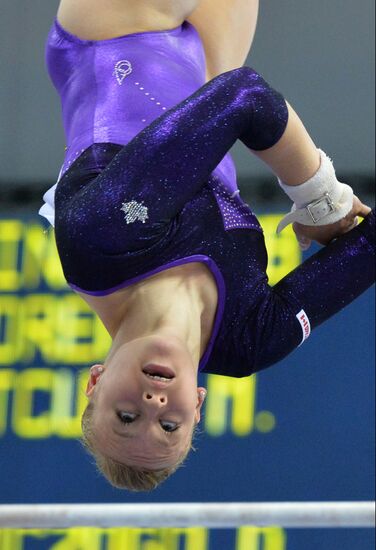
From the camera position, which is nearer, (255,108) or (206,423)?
(255,108)

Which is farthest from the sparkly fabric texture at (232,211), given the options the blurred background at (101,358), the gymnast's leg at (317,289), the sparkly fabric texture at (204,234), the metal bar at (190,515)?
the blurred background at (101,358)

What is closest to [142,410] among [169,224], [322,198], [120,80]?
[169,224]

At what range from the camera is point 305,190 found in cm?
158

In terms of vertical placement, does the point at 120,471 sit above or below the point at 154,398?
below

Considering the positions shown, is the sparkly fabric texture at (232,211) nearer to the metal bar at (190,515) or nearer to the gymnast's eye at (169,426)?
the gymnast's eye at (169,426)

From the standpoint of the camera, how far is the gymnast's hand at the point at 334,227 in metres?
1.66

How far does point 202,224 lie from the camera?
1562 mm

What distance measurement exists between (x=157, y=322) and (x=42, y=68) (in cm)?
140

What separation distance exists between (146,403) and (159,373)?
0.05 m

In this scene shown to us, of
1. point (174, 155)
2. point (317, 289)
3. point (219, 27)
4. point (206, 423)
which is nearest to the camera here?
point (174, 155)

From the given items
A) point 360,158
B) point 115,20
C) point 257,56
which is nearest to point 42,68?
point 257,56

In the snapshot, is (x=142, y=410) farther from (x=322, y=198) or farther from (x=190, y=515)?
(x=190, y=515)

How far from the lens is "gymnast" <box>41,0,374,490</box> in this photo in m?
1.41

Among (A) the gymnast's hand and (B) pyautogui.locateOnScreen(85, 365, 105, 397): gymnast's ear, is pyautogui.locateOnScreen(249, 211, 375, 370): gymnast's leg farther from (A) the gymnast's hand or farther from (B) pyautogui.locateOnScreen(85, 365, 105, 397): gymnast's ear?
(B) pyautogui.locateOnScreen(85, 365, 105, 397): gymnast's ear
